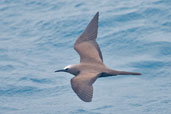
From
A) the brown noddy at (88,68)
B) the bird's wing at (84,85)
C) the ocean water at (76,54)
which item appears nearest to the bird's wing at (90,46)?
the brown noddy at (88,68)

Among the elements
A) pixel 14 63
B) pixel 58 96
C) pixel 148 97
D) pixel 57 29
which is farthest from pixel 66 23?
pixel 148 97

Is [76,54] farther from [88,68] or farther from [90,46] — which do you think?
[88,68]

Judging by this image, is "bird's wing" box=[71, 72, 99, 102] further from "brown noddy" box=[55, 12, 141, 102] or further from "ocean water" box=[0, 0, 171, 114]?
"ocean water" box=[0, 0, 171, 114]

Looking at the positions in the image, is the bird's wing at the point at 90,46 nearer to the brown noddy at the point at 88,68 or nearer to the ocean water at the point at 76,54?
the brown noddy at the point at 88,68

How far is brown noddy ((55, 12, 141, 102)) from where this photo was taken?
9062mm

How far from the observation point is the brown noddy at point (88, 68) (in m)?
9.06

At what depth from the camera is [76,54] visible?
13.9 metres

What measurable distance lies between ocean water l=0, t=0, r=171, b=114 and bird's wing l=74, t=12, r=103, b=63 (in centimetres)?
149

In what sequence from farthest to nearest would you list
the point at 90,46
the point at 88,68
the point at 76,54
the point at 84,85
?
1. the point at 76,54
2. the point at 90,46
3. the point at 88,68
4. the point at 84,85

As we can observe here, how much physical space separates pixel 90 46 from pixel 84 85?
2067mm

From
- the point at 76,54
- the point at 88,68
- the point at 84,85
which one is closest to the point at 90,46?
the point at 88,68

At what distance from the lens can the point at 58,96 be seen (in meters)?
12.1

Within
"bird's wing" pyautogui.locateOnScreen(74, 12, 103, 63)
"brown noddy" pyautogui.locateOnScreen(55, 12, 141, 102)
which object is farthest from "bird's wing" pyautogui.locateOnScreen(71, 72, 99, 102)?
"bird's wing" pyautogui.locateOnScreen(74, 12, 103, 63)

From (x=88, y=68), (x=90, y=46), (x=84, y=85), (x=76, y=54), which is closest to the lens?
(x=84, y=85)
